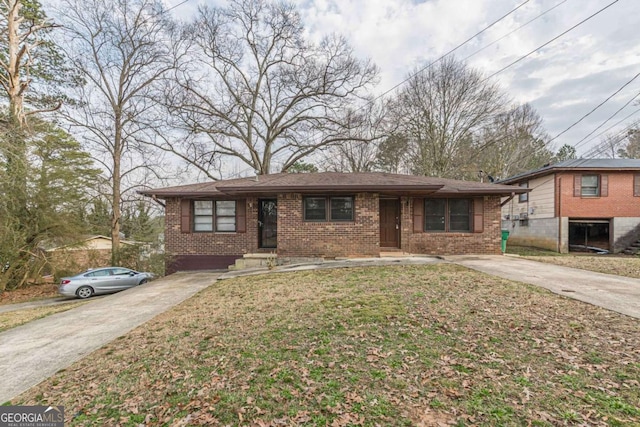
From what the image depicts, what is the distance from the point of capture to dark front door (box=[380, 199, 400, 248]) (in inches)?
441

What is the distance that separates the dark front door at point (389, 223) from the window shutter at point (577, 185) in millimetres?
10171

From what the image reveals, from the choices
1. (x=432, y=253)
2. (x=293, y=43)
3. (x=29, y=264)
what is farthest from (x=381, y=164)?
(x=29, y=264)

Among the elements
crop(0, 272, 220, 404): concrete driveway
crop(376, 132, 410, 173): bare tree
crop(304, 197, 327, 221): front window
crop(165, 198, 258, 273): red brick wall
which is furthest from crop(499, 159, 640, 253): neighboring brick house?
A: crop(0, 272, 220, 404): concrete driveway

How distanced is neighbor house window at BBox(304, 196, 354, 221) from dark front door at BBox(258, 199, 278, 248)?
1837 millimetres

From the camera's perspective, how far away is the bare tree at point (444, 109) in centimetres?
1912

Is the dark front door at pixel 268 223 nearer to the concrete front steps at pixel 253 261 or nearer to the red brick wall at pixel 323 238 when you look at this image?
the red brick wall at pixel 323 238

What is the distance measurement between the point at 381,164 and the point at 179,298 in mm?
19860

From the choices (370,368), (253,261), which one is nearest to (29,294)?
(253,261)

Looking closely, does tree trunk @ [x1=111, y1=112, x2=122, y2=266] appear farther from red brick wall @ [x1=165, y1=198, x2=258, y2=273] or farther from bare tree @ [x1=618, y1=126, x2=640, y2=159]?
bare tree @ [x1=618, y1=126, x2=640, y2=159]

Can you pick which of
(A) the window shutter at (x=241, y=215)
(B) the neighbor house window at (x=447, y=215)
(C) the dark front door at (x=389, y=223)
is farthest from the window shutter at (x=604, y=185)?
(A) the window shutter at (x=241, y=215)

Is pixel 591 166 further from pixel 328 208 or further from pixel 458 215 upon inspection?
pixel 328 208

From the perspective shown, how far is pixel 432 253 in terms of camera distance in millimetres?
10852

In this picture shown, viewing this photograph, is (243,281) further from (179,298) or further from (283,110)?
(283,110)

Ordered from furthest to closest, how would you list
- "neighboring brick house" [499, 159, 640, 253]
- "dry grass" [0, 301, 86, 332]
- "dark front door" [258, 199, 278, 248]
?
"neighboring brick house" [499, 159, 640, 253] < "dark front door" [258, 199, 278, 248] < "dry grass" [0, 301, 86, 332]
